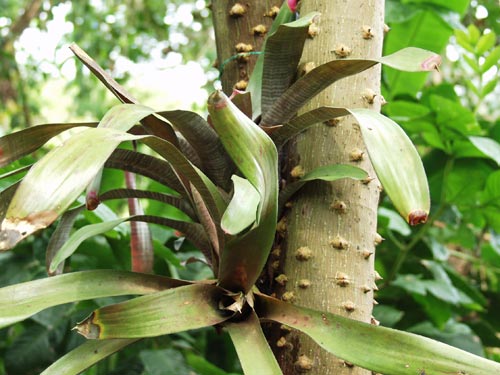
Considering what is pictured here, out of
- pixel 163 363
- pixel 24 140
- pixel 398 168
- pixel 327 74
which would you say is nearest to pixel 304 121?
pixel 327 74

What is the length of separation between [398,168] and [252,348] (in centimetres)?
22

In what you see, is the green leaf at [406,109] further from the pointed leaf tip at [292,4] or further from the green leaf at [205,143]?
the green leaf at [205,143]

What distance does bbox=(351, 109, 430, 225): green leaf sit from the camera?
1.64ft

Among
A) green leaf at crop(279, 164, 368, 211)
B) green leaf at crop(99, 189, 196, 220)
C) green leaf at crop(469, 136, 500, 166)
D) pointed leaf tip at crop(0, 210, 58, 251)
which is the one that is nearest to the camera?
pointed leaf tip at crop(0, 210, 58, 251)

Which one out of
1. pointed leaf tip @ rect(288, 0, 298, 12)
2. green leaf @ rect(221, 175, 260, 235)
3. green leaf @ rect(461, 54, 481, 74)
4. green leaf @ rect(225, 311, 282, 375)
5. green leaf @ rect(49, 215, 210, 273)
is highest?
pointed leaf tip @ rect(288, 0, 298, 12)

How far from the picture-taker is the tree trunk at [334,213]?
669 millimetres

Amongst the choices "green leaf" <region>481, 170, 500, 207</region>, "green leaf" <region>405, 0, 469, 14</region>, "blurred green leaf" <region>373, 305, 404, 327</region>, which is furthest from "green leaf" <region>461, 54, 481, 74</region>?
"blurred green leaf" <region>373, 305, 404, 327</region>

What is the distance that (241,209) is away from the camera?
0.49m

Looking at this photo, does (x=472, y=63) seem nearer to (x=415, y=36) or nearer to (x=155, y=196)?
(x=415, y=36)

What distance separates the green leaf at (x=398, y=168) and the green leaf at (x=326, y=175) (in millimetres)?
79

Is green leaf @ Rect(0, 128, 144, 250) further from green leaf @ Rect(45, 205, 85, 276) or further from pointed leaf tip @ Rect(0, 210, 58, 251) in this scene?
green leaf @ Rect(45, 205, 85, 276)

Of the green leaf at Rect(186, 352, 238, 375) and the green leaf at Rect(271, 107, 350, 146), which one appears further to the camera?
the green leaf at Rect(186, 352, 238, 375)

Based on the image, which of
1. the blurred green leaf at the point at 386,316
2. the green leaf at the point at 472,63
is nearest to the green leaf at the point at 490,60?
the green leaf at the point at 472,63

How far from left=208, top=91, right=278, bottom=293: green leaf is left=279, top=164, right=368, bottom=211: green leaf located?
0.34ft
